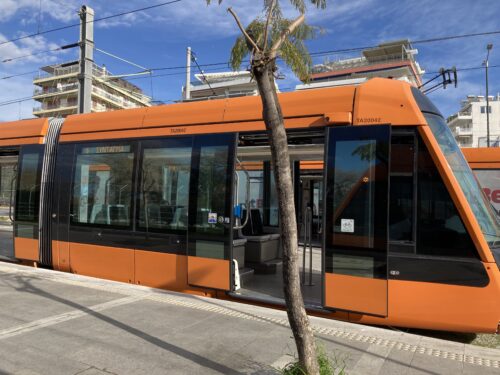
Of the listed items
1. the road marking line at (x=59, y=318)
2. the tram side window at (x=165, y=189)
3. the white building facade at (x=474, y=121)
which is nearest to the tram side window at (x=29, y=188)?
the tram side window at (x=165, y=189)

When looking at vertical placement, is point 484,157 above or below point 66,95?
below

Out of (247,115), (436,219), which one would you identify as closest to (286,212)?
(436,219)

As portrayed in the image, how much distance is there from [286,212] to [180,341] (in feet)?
6.98

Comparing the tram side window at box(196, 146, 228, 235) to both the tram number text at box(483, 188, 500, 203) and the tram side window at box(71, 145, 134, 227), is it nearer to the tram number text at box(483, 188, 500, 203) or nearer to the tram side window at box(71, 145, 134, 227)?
the tram side window at box(71, 145, 134, 227)

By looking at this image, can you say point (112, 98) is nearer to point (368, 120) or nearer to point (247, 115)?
point (247, 115)

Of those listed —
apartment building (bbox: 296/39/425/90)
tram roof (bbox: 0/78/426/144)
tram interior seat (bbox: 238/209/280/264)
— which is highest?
apartment building (bbox: 296/39/425/90)

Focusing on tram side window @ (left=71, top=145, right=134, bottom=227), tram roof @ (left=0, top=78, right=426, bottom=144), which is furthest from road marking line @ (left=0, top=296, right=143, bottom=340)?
tram roof @ (left=0, top=78, right=426, bottom=144)

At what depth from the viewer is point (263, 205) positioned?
934 centimetres

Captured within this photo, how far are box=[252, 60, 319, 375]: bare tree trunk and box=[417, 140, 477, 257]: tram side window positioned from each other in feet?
7.82

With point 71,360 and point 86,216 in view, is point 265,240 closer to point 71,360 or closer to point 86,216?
point 86,216

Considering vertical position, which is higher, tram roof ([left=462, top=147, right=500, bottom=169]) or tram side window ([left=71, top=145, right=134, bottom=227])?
tram roof ([left=462, top=147, right=500, bottom=169])

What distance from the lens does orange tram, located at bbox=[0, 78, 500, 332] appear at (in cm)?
498

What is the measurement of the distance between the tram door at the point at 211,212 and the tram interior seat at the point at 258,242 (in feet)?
4.60

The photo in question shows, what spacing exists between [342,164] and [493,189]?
849cm
